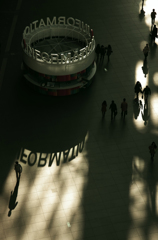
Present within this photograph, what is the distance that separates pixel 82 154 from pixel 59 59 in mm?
7389

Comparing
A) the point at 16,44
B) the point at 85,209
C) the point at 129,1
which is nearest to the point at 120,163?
the point at 85,209

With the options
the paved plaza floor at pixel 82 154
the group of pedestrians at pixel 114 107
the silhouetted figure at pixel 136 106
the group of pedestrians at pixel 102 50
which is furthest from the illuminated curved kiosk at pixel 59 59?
the silhouetted figure at pixel 136 106

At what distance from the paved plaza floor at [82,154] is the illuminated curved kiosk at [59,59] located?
959mm

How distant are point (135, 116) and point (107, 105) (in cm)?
228

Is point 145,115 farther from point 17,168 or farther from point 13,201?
point 13,201

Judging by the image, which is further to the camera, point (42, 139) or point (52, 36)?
point (52, 36)

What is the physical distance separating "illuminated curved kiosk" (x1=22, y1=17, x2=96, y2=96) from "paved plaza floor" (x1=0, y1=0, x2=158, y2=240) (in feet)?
3.15

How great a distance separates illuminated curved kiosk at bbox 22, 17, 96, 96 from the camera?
4022cm

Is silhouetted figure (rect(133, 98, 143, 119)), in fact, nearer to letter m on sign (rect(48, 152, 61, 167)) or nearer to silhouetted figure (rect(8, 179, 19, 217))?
letter m on sign (rect(48, 152, 61, 167))

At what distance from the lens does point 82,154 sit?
3691 cm

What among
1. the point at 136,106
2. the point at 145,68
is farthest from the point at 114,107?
the point at 145,68

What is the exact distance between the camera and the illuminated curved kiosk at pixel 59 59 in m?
40.2

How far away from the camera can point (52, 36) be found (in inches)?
1743

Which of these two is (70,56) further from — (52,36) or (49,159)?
(49,159)
